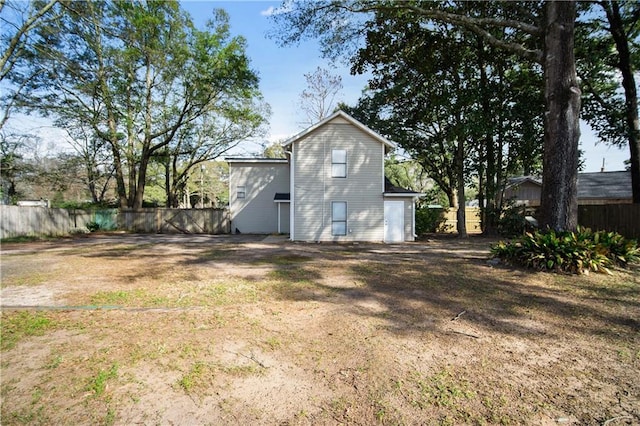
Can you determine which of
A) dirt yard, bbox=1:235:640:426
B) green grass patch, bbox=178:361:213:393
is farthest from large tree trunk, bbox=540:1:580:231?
green grass patch, bbox=178:361:213:393

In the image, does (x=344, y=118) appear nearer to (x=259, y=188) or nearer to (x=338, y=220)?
(x=338, y=220)

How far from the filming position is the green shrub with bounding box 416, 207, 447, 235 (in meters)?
21.7

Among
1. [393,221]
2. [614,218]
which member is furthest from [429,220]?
[614,218]

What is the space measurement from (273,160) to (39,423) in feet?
Result: 64.0

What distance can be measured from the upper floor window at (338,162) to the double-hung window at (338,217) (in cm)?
148

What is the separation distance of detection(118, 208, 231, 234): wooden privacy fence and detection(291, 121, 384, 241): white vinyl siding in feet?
29.7

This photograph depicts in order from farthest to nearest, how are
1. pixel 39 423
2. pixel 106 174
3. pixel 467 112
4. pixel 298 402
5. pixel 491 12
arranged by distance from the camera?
pixel 106 174, pixel 467 112, pixel 491 12, pixel 298 402, pixel 39 423

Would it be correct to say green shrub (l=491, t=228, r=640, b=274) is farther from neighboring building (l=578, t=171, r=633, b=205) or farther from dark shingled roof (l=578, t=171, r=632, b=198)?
dark shingled roof (l=578, t=171, r=632, b=198)

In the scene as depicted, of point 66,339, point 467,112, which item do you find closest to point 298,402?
point 66,339

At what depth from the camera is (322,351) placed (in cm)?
360

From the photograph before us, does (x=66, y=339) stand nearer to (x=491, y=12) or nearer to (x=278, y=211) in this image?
(x=278, y=211)

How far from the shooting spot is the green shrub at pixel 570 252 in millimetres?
7199

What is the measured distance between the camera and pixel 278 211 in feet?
68.1

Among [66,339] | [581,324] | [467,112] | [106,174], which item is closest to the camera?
[66,339]
